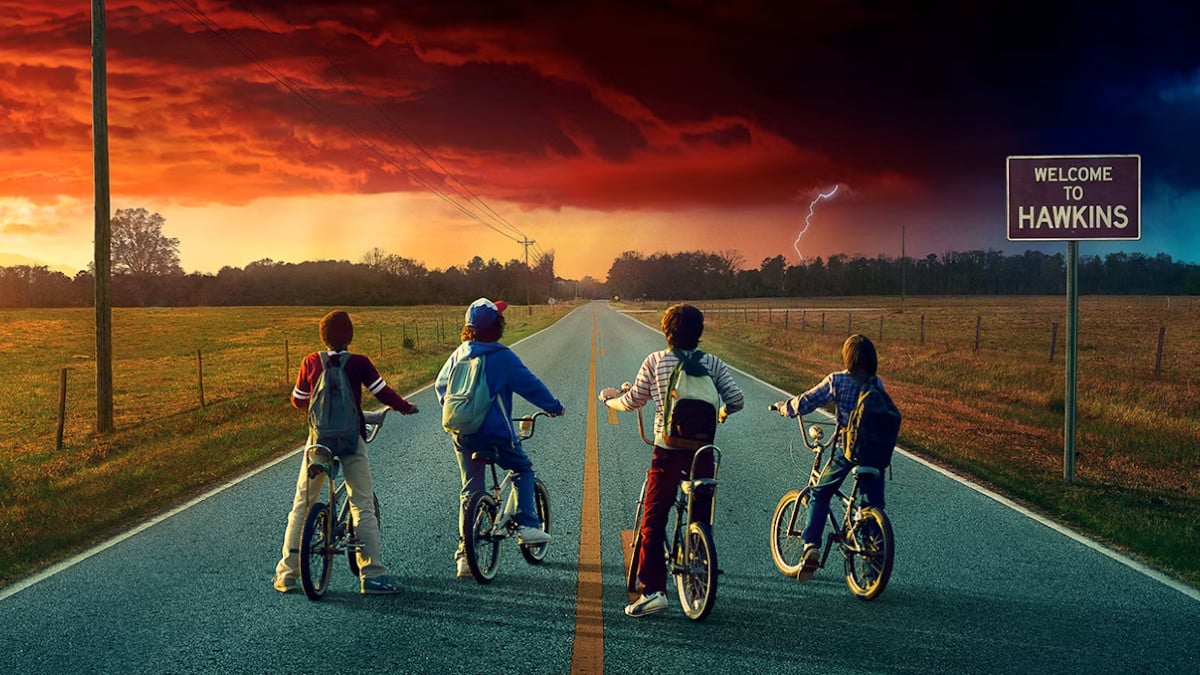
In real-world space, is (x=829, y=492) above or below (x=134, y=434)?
above

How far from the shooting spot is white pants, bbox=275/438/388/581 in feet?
16.5

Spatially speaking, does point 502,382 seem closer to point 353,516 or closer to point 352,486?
point 352,486

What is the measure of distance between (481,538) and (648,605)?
1.23m

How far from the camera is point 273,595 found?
16.5 feet

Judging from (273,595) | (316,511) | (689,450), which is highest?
(689,450)

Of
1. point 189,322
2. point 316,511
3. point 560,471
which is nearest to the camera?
point 316,511

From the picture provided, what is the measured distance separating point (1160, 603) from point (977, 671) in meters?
1.95

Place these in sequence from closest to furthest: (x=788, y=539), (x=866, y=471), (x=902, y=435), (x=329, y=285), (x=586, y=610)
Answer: (x=586, y=610) < (x=866, y=471) < (x=788, y=539) < (x=902, y=435) < (x=329, y=285)

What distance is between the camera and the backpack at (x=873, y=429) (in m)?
4.73

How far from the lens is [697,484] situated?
4.41 m

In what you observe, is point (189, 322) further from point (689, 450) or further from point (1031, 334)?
point (689, 450)

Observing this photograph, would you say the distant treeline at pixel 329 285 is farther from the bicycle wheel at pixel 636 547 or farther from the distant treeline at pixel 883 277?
the bicycle wheel at pixel 636 547

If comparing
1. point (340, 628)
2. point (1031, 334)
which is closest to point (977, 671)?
point (340, 628)

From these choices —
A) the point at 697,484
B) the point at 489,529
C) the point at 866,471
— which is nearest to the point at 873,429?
the point at 866,471
